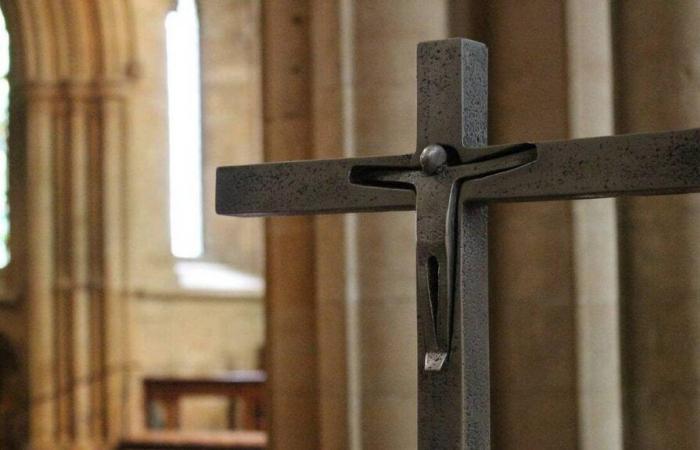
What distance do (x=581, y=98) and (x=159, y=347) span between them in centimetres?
964

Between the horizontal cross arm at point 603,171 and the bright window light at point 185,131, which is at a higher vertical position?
the bright window light at point 185,131

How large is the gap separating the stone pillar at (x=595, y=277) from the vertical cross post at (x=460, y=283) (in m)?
1.68

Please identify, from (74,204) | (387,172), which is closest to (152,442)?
(74,204)

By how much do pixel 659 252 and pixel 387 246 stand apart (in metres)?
0.94

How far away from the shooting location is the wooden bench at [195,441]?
460 inches

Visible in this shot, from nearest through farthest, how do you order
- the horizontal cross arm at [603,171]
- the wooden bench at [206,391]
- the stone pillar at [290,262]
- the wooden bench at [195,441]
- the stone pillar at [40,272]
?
the horizontal cross arm at [603,171] < the stone pillar at [290,262] < the wooden bench at [195,441] < the stone pillar at [40,272] < the wooden bench at [206,391]

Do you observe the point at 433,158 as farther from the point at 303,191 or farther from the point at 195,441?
the point at 195,441

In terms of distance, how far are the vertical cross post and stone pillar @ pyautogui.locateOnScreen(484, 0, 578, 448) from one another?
1.71 meters

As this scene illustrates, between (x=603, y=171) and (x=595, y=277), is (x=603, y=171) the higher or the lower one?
the higher one

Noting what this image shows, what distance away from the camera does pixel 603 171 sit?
3.09m

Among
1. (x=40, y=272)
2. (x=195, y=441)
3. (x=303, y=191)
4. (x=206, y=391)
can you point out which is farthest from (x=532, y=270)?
(x=40, y=272)

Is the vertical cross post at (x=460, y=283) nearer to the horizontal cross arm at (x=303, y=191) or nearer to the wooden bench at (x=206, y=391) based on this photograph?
the horizontal cross arm at (x=303, y=191)

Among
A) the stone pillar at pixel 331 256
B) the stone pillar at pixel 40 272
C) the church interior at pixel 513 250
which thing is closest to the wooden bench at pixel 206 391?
the stone pillar at pixel 40 272

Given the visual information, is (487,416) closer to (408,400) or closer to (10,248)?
(408,400)
